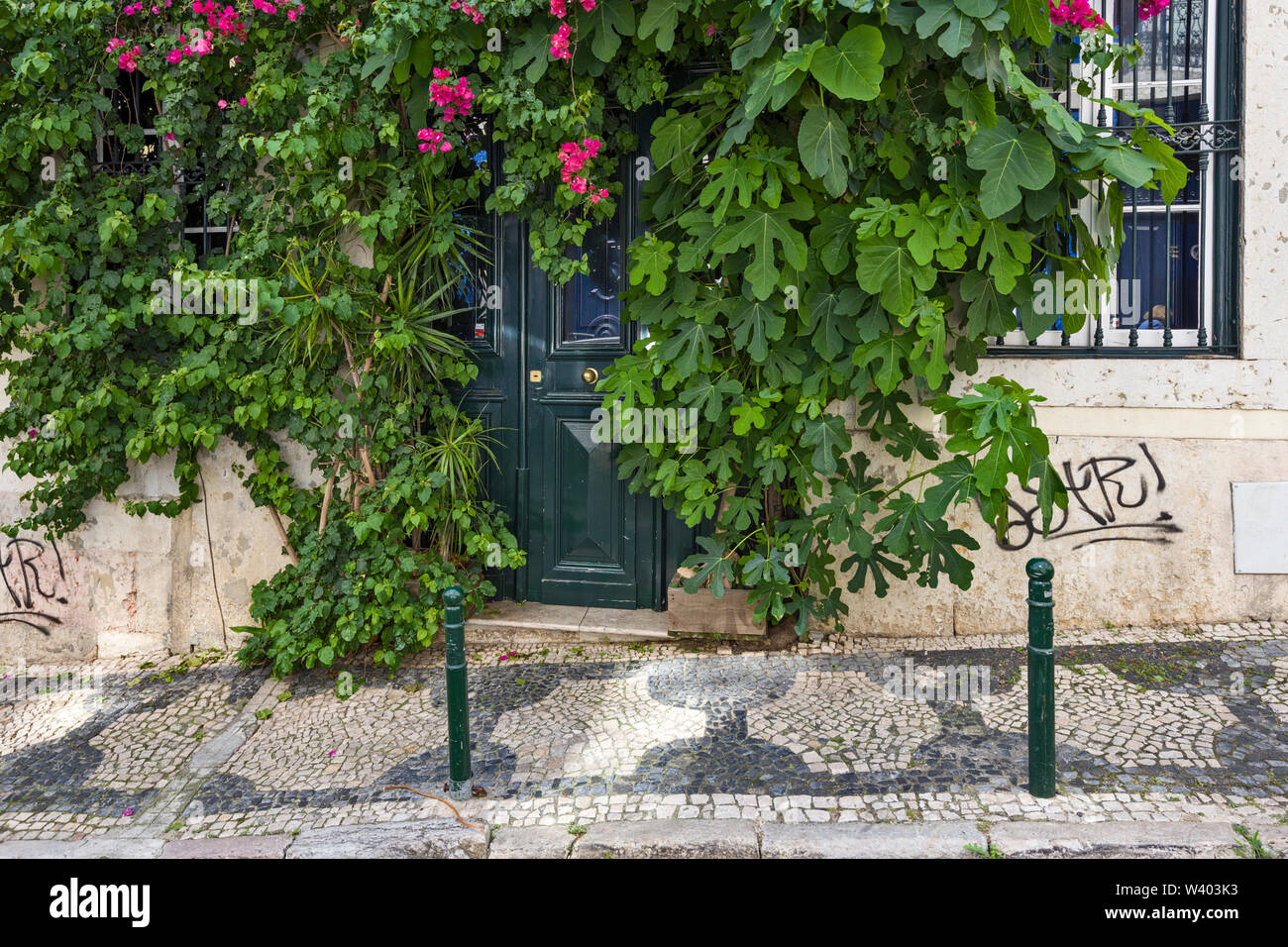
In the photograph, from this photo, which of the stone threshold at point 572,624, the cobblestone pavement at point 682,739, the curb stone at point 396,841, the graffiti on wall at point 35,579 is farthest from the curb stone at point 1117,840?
the graffiti on wall at point 35,579

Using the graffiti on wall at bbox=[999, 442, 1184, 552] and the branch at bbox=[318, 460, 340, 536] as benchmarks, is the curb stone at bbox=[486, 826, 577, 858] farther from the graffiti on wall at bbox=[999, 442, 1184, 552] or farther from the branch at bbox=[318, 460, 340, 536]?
the graffiti on wall at bbox=[999, 442, 1184, 552]

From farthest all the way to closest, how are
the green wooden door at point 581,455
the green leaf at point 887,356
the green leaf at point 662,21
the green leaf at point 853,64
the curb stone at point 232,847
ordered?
the green wooden door at point 581,455
the green leaf at point 662,21
the green leaf at point 887,356
the green leaf at point 853,64
the curb stone at point 232,847

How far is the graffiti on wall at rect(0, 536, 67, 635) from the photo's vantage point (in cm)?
620

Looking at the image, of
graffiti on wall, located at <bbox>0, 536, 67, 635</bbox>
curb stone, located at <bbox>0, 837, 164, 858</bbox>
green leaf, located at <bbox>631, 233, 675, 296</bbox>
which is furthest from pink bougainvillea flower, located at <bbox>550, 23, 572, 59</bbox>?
graffiti on wall, located at <bbox>0, 536, 67, 635</bbox>

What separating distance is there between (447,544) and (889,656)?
101 inches

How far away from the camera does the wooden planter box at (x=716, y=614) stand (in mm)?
5359

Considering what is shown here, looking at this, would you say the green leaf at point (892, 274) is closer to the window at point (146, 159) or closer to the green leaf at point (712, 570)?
the green leaf at point (712, 570)

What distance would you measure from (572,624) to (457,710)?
168 cm

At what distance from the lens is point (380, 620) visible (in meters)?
5.25

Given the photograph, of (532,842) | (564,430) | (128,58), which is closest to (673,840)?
(532,842)

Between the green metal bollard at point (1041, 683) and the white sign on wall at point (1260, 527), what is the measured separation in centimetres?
237

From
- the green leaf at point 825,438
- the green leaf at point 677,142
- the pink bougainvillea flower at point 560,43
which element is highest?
the pink bougainvillea flower at point 560,43

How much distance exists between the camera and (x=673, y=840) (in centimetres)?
359

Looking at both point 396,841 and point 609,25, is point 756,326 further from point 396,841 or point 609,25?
point 396,841
